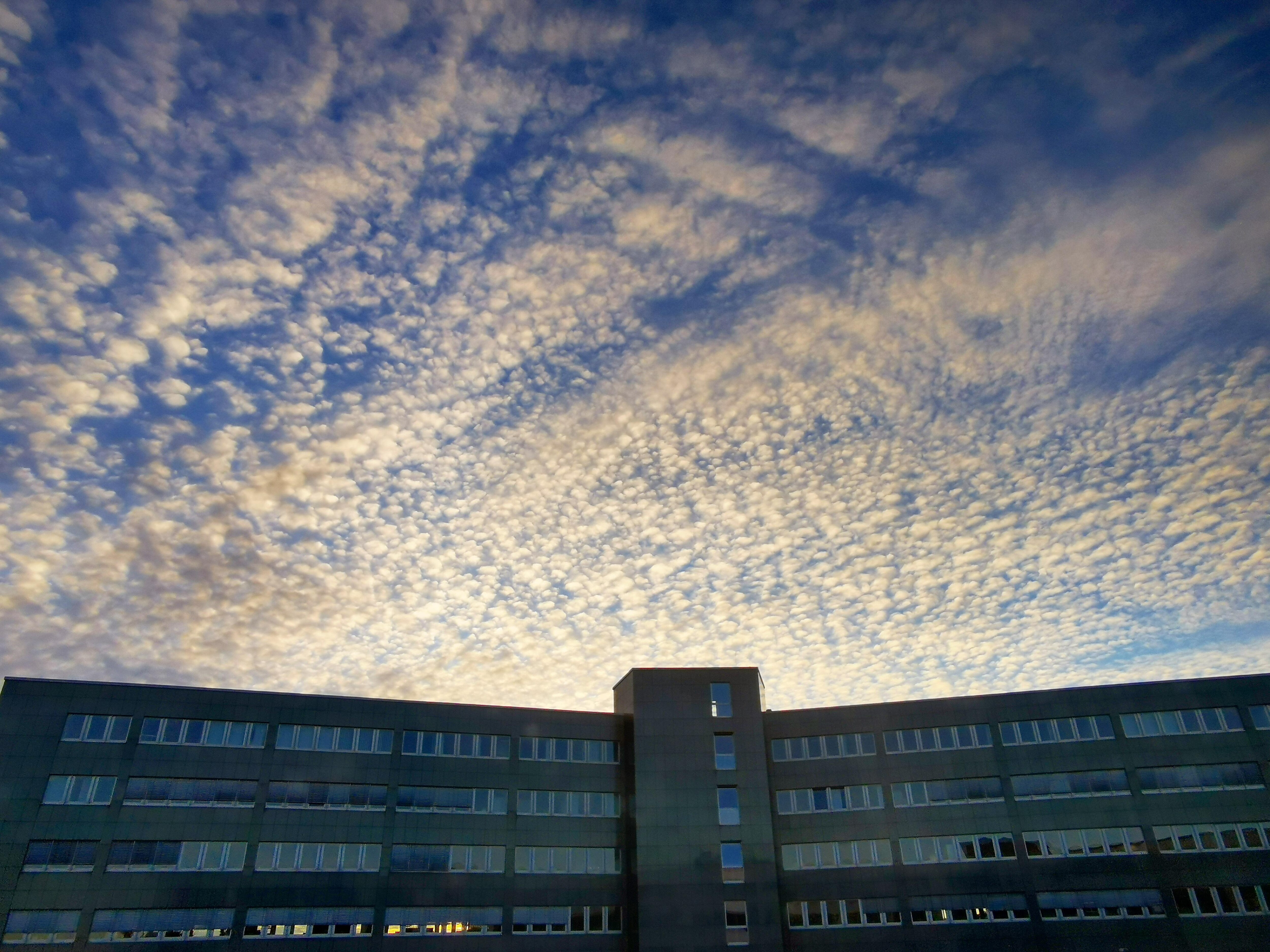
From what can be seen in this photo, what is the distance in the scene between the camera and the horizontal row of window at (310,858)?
51.9 metres

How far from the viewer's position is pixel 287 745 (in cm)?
5944

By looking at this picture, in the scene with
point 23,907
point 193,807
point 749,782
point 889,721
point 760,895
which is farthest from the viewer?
point 889,721

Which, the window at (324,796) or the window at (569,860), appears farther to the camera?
the window at (569,860)

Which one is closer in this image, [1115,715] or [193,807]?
[193,807]

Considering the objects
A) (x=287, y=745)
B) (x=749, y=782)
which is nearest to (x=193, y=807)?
(x=287, y=745)

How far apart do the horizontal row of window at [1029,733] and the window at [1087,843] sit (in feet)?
21.5

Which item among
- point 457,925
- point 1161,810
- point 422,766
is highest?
point 422,766

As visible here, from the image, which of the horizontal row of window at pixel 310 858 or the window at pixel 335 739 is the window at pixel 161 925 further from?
the window at pixel 335 739

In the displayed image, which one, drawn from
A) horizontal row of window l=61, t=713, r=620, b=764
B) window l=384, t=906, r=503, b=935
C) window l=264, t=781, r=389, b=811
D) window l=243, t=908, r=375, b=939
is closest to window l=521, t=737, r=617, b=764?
horizontal row of window l=61, t=713, r=620, b=764

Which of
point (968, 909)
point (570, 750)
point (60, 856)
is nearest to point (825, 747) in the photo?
point (968, 909)

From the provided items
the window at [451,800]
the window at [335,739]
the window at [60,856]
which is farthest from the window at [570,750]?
the window at [60,856]

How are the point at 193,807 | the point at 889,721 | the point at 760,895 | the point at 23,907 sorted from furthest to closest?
1. the point at 889,721
2. the point at 760,895
3. the point at 193,807
4. the point at 23,907

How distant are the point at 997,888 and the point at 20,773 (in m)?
69.3

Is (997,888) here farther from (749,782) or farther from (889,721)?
(749,782)
